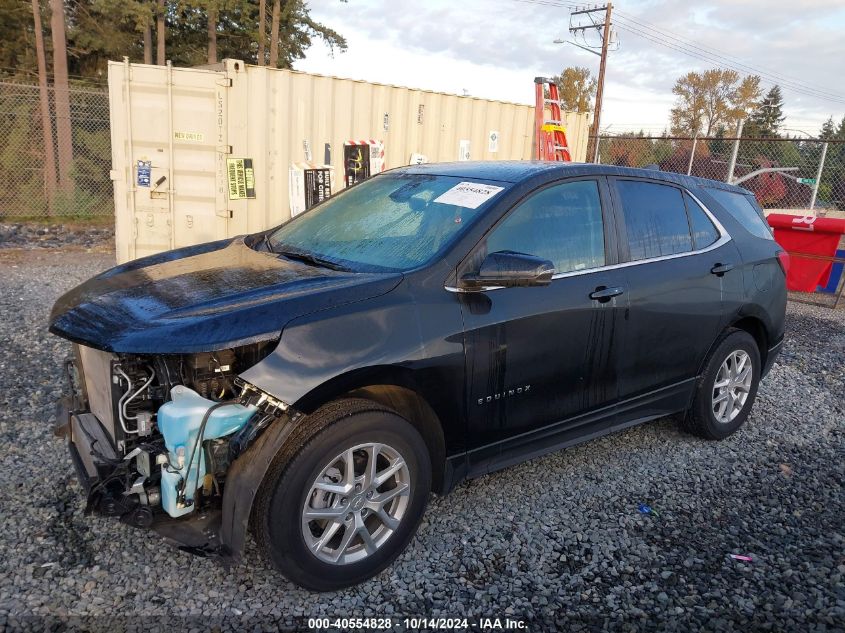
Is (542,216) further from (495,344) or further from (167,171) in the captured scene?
(167,171)

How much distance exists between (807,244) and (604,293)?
7791 mm

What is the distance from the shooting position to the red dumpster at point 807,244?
9273 millimetres

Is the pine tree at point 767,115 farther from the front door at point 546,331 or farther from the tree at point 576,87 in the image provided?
the front door at point 546,331

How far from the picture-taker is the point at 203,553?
2459 mm

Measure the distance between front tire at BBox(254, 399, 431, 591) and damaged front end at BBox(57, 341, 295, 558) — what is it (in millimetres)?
146

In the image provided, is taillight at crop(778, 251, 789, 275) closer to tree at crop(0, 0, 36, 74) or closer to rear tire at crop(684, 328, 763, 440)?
rear tire at crop(684, 328, 763, 440)

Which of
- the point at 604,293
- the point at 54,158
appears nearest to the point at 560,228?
the point at 604,293

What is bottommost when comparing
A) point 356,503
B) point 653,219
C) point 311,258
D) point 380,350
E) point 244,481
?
point 356,503

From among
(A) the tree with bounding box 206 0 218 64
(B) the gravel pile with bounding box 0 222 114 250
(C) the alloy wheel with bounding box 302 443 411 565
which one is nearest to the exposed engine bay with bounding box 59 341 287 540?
(C) the alloy wheel with bounding box 302 443 411 565

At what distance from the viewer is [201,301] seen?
8.90 ft

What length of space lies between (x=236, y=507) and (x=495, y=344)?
1.31 m

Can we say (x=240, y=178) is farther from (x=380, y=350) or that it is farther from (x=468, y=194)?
(x=380, y=350)

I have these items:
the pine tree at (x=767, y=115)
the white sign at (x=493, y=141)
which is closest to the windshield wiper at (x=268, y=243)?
the white sign at (x=493, y=141)

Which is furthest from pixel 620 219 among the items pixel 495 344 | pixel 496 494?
pixel 496 494
